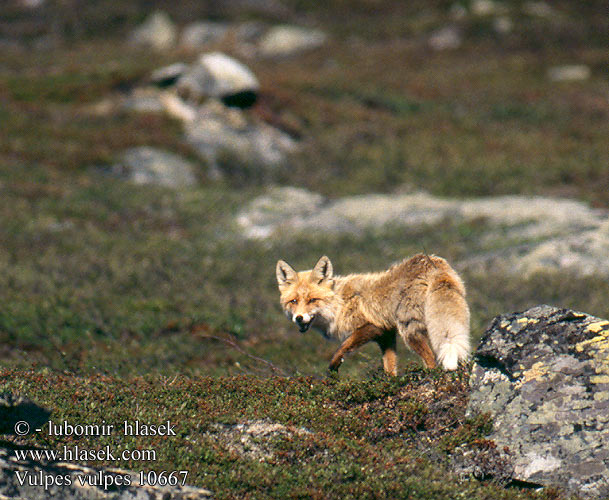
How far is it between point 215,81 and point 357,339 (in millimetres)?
29366

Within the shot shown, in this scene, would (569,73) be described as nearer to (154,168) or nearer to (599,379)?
(154,168)

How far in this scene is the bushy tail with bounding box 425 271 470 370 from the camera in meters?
8.40

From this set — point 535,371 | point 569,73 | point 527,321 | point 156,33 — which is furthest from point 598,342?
point 156,33

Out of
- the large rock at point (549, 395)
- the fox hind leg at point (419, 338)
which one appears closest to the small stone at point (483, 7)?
the fox hind leg at point (419, 338)

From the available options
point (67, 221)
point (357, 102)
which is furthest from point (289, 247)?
point (357, 102)

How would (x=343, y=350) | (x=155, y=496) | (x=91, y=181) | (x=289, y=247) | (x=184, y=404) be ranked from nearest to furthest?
(x=155, y=496) < (x=184, y=404) < (x=343, y=350) < (x=289, y=247) < (x=91, y=181)

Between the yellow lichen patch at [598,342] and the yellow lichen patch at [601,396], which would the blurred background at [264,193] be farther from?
the yellow lichen patch at [601,396]

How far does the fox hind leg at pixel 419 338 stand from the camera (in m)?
9.27

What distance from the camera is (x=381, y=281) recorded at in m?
10.0

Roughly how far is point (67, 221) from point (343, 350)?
16994mm

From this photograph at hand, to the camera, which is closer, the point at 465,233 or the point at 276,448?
the point at 276,448

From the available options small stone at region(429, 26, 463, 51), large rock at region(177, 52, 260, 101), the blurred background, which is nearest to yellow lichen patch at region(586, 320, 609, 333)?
the blurred background

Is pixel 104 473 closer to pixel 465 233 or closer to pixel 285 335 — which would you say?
pixel 285 335

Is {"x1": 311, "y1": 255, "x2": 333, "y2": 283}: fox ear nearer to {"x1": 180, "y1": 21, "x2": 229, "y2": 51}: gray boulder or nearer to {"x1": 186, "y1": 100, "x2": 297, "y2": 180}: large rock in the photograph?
{"x1": 186, "y1": 100, "x2": 297, "y2": 180}: large rock
